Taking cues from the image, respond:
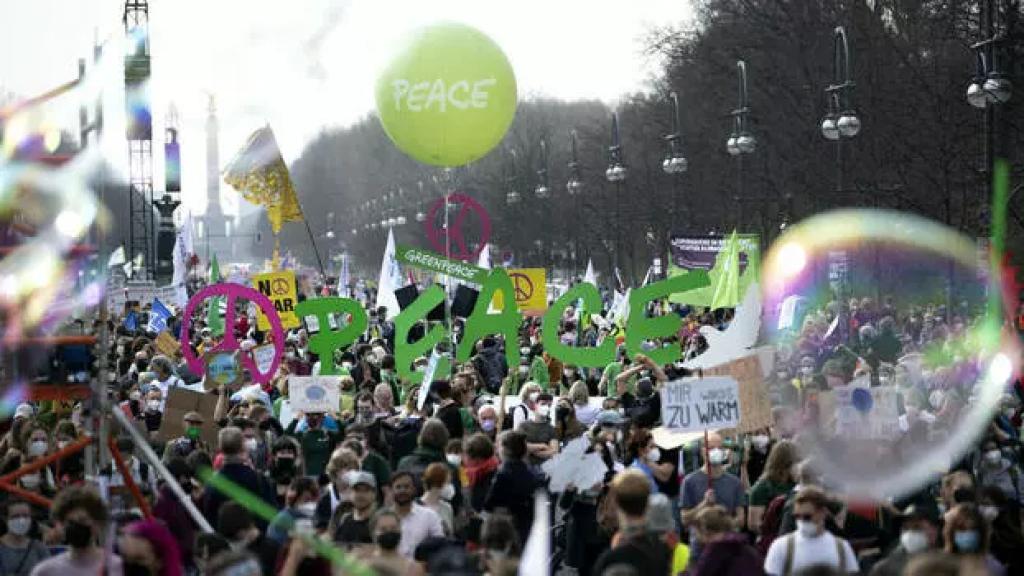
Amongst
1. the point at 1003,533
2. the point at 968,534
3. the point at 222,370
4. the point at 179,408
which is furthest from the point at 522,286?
the point at 968,534

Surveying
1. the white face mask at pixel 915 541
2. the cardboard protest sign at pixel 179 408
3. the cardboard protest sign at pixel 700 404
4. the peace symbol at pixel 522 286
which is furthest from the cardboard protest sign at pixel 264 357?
the white face mask at pixel 915 541

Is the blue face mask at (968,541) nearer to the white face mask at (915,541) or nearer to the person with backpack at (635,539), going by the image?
the white face mask at (915,541)

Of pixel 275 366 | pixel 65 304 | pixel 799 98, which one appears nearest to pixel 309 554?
pixel 65 304

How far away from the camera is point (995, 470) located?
538 inches

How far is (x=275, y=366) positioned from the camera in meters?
19.4

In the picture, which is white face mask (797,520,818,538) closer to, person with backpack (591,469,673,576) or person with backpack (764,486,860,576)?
person with backpack (764,486,860,576)

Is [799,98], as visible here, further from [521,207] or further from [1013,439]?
[1013,439]

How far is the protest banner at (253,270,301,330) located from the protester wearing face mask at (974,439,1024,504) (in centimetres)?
1210

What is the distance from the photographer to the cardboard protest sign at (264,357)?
19.4 m

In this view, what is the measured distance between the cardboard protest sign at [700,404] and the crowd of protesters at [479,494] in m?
0.26

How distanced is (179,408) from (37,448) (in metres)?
2.58

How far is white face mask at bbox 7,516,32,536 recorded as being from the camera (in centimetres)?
1061

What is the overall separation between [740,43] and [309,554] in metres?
45.2

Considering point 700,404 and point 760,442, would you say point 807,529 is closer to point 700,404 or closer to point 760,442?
point 700,404
